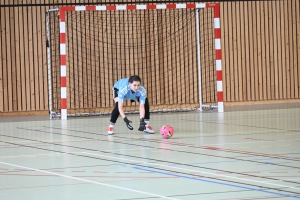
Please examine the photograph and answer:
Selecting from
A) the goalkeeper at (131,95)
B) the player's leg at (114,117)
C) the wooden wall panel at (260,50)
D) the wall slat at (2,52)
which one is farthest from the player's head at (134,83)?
the wooden wall panel at (260,50)

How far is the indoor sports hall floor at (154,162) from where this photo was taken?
21.3ft

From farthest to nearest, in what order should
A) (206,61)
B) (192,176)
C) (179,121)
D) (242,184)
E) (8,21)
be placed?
(206,61) < (8,21) < (179,121) < (192,176) < (242,184)

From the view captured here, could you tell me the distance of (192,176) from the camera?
7.39 meters

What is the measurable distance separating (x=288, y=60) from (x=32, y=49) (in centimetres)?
777

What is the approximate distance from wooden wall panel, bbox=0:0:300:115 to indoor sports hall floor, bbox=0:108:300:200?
4439 millimetres

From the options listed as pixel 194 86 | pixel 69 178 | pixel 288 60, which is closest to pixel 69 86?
pixel 194 86

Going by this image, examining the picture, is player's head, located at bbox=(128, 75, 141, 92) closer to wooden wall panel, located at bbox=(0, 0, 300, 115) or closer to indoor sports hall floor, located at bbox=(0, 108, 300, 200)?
indoor sports hall floor, located at bbox=(0, 108, 300, 200)

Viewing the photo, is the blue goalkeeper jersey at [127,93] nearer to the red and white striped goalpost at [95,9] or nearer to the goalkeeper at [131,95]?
the goalkeeper at [131,95]

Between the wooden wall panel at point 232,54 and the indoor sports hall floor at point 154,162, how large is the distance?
4.44 m

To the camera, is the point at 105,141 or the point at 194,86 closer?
the point at 105,141

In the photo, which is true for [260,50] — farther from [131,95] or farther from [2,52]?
[131,95]

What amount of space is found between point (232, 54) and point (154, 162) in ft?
40.6

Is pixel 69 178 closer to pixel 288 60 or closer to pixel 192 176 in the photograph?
pixel 192 176

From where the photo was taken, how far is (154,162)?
8.59m
